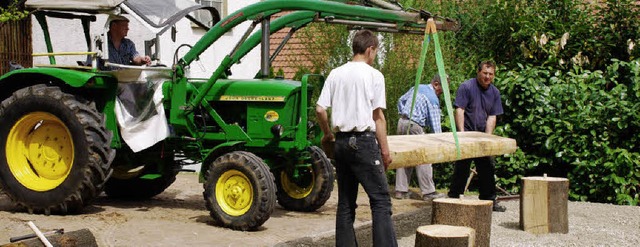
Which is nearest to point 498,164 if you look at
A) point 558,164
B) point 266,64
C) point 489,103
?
point 558,164

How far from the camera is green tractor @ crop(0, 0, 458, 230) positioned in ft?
30.5

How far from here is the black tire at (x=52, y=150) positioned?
929 centimetres

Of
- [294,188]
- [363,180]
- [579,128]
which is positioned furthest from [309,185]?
[579,128]

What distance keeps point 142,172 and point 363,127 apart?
4.25 m

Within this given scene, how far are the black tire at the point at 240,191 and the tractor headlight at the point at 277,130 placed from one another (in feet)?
1.92

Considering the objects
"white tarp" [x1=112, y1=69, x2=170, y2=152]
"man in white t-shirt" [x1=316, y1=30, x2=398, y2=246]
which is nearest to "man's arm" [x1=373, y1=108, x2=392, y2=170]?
"man in white t-shirt" [x1=316, y1=30, x2=398, y2=246]

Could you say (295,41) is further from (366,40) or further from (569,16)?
(366,40)

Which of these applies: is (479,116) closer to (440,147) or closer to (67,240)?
(440,147)

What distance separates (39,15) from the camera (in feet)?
33.3

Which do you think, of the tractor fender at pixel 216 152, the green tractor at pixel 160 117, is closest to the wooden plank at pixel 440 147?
the green tractor at pixel 160 117

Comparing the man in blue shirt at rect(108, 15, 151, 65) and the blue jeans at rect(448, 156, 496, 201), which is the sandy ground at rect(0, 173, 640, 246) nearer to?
the blue jeans at rect(448, 156, 496, 201)

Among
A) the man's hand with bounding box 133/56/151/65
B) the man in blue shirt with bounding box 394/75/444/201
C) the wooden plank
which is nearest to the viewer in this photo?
the wooden plank

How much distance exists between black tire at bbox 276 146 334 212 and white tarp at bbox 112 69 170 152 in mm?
1431

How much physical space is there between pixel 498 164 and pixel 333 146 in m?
6.13
